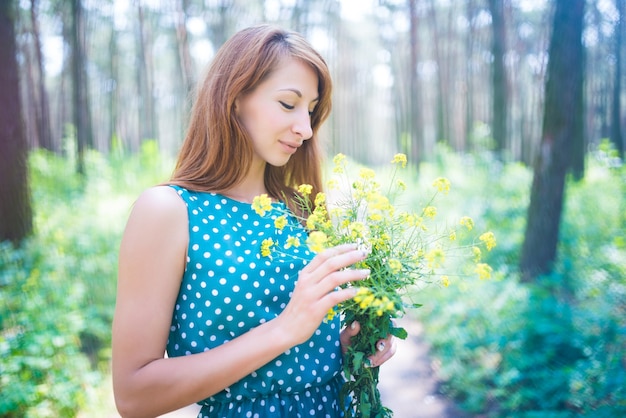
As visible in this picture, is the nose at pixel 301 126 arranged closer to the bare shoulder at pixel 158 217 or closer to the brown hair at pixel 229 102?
the brown hair at pixel 229 102

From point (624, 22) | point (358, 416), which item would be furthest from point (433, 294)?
point (624, 22)

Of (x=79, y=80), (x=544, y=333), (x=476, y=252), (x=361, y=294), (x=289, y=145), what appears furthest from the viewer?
(x=79, y=80)

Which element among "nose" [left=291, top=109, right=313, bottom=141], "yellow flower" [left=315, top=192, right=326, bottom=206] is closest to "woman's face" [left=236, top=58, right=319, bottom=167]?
"nose" [left=291, top=109, right=313, bottom=141]

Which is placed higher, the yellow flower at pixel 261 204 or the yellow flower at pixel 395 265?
the yellow flower at pixel 261 204

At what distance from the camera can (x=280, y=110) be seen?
145 centimetres

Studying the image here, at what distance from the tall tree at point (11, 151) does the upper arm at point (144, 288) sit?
479 cm

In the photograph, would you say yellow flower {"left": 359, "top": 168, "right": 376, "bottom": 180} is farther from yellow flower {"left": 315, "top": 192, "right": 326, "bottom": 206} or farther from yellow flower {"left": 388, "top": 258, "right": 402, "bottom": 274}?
yellow flower {"left": 388, "top": 258, "right": 402, "bottom": 274}

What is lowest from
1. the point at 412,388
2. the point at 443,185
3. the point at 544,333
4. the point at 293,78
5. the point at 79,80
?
the point at 412,388

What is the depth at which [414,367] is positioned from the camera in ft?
14.4

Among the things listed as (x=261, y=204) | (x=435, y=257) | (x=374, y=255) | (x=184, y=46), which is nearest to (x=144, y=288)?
(x=261, y=204)

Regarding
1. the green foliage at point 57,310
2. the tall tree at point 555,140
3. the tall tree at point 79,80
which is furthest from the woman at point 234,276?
the tall tree at point 79,80

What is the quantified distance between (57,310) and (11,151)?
2.43 meters

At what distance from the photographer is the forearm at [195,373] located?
114 cm

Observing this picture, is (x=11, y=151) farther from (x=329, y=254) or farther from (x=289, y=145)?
(x=329, y=254)
